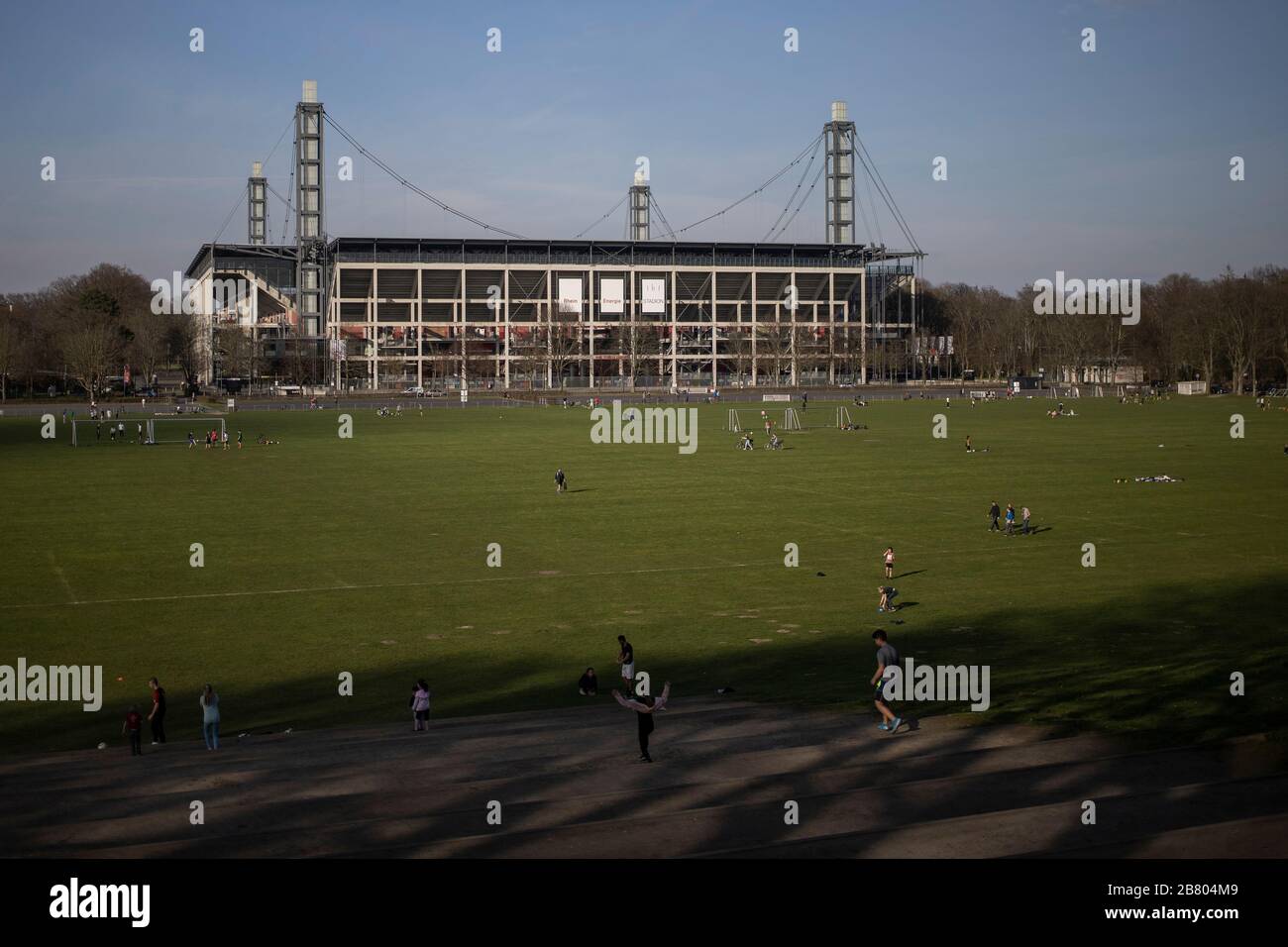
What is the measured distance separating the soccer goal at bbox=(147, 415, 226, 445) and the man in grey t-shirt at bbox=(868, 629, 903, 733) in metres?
69.1

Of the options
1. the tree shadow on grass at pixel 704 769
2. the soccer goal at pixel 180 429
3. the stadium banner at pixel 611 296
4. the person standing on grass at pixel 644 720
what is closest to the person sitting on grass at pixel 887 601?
the tree shadow on grass at pixel 704 769

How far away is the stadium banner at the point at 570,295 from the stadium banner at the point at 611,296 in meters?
3.69

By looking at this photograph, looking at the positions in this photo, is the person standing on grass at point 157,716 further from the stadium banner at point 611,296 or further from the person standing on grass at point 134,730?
the stadium banner at point 611,296

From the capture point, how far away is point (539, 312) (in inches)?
7343

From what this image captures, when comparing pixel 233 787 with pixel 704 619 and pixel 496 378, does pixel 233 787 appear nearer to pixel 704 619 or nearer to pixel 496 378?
pixel 704 619

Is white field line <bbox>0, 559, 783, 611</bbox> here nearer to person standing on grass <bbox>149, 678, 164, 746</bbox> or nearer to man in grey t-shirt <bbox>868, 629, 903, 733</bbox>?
person standing on grass <bbox>149, 678, 164, 746</bbox>

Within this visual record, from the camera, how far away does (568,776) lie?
1561 cm

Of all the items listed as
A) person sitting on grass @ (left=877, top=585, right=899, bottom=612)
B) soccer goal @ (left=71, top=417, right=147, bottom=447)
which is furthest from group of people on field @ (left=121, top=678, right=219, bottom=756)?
soccer goal @ (left=71, top=417, right=147, bottom=447)

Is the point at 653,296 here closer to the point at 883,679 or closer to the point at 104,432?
the point at 104,432

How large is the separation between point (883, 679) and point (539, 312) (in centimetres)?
17095

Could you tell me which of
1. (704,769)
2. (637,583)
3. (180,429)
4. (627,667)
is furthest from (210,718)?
(180,429)

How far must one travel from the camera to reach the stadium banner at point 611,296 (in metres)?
185

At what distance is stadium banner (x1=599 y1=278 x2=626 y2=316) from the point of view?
607 feet
